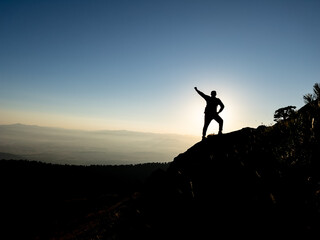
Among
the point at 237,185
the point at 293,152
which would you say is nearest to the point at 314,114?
the point at 293,152

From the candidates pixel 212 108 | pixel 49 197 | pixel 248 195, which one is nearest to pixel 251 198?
pixel 248 195

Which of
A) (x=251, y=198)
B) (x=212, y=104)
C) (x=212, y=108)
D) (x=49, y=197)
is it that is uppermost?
(x=212, y=104)

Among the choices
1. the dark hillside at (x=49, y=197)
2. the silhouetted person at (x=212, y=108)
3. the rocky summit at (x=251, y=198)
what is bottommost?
the dark hillside at (x=49, y=197)

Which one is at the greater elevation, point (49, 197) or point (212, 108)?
point (212, 108)

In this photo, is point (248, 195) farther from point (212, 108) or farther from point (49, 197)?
point (49, 197)

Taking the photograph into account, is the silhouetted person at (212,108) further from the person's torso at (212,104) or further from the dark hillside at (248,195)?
the dark hillside at (248,195)

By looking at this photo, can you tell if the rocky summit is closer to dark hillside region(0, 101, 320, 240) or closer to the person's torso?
dark hillside region(0, 101, 320, 240)

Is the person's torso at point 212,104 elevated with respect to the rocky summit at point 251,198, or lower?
elevated

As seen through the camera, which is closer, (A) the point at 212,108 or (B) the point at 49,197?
(A) the point at 212,108

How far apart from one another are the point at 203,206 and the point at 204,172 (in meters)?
3.09

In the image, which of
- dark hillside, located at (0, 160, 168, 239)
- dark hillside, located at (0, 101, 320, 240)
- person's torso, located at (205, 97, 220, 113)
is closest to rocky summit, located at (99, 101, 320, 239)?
dark hillside, located at (0, 101, 320, 240)

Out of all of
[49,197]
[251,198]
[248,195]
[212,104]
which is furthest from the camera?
[49,197]

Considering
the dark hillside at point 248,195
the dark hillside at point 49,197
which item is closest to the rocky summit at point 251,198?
the dark hillside at point 248,195

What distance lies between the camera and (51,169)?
51.8 metres
